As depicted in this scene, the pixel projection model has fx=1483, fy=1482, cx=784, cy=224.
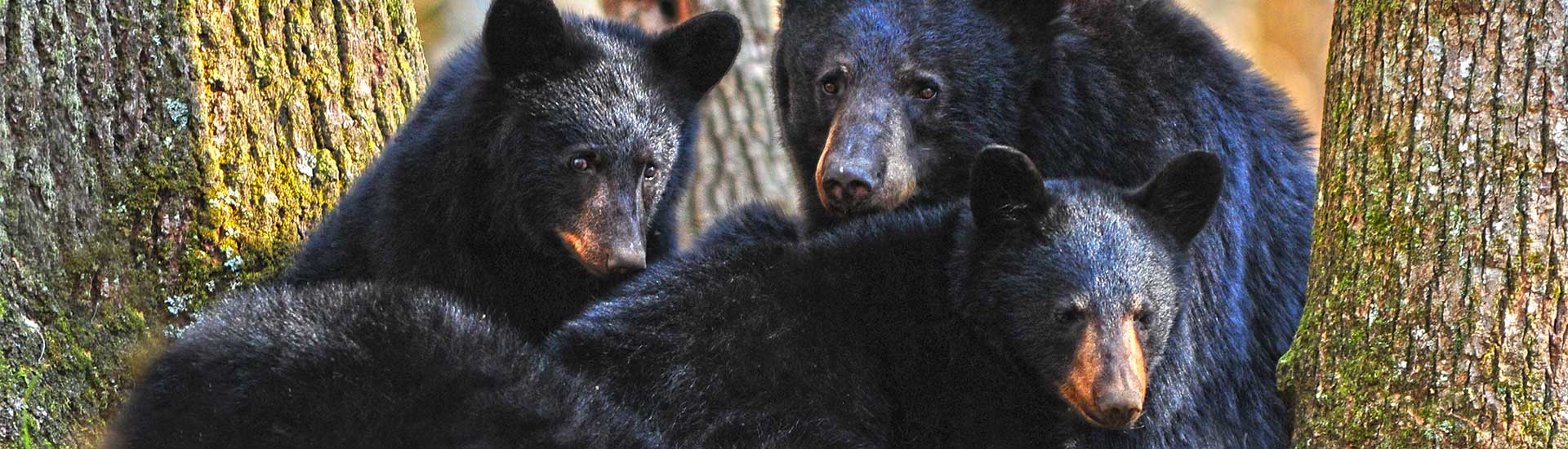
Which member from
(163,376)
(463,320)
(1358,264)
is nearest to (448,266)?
(463,320)

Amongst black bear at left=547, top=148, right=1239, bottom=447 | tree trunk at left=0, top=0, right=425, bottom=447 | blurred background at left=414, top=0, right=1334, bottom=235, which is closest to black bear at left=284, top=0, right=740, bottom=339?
tree trunk at left=0, top=0, right=425, bottom=447

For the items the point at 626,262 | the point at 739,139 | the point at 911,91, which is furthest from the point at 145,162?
the point at 739,139

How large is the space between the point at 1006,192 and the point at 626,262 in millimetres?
1296

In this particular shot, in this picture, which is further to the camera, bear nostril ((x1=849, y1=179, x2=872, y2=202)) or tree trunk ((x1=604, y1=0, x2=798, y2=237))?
tree trunk ((x1=604, y1=0, x2=798, y2=237))

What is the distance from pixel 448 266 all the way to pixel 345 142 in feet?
3.45

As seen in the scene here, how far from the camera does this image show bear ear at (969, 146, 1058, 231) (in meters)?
4.51

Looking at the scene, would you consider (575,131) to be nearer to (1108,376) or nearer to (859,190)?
(859,190)

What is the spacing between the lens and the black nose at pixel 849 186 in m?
5.27

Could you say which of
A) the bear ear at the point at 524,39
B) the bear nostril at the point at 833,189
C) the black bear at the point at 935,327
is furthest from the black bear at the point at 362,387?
the bear nostril at the point at 833,189

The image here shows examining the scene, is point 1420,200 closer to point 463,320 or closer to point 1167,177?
point 1167,177

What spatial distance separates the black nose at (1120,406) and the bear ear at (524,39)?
235 centimetres

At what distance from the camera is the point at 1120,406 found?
4145 millimetres

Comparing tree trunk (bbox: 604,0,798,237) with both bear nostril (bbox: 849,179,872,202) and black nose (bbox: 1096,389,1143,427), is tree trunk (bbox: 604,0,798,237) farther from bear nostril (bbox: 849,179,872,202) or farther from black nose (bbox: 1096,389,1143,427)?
black nose (bbox: 1096,389,1143,427)

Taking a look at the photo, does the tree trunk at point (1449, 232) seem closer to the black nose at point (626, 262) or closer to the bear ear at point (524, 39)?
the black nose at point (626, 262)
